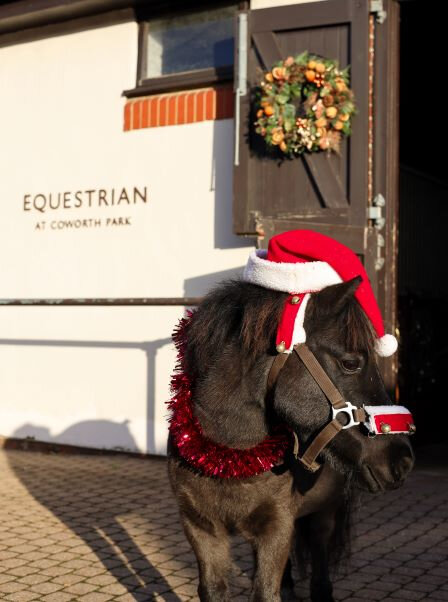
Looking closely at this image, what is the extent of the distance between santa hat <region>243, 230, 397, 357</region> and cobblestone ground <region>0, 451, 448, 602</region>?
183cm

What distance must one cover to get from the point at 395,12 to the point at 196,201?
7.48 ft

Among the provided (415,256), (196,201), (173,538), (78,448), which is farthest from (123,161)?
(173,538)

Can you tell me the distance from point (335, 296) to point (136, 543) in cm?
286

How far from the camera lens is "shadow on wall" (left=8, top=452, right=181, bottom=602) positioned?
15.6 ft

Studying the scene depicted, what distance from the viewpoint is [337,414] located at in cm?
290

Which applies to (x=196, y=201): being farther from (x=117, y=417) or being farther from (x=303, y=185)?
(x=117, y=417)

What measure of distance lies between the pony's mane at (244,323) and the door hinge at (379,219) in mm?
3442

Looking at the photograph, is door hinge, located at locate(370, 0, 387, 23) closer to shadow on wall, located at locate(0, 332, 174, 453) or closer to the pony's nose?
shadow on wall, located at locate(0, 332, 174, 453)

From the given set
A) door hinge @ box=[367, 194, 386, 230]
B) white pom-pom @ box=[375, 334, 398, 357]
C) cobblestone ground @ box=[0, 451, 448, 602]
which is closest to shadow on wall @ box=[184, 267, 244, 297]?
door hinge @ box=[367, 194, 386, 230]

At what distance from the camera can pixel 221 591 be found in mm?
3295

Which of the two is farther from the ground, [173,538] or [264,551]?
[264,551]

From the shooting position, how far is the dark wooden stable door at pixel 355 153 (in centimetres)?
681

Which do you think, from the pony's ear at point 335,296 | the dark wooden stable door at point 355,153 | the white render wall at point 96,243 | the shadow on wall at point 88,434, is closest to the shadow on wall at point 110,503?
the shadow on wall at point 88,434

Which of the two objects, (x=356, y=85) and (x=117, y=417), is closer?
(x=356, y=85)
